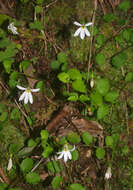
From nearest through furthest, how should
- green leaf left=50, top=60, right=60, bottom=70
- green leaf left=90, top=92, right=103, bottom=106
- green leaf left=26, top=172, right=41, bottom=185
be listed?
green leaf left=90, top=92, right=103, bottom=106 < green leaf left=26, top=172, right=41, bottom=185 < green leaf left=50, top=60, right=60, bottom=70

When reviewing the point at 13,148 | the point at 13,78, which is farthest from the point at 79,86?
the point at 13,148

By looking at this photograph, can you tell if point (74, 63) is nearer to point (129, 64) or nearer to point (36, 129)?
point (129, 64)

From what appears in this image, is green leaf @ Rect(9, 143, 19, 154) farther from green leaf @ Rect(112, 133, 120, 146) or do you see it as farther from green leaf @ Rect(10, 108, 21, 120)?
green leaf @ Rect(112, 133, 120, 146)

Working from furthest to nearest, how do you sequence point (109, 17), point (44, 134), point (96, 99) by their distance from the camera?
point (109, 17) < point (44, 134) < point (96, 99)

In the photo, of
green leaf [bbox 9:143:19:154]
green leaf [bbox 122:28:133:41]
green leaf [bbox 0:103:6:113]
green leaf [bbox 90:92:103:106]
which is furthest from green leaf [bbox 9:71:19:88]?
green leaf [bbox 122:28:133:41]

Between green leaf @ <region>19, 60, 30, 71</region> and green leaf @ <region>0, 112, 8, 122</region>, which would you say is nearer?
green leaf @ <region>19, 60, 30, 71</region>

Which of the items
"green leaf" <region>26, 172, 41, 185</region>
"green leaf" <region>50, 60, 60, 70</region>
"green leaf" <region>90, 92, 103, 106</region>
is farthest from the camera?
"green leaf" <region>50, 60, 60, 70</region>

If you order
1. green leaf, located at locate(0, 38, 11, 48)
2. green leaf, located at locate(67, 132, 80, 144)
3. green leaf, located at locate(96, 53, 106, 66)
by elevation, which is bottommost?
green leaf, located at locate(67, 132, 80, 144)

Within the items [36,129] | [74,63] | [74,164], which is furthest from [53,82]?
[74,164]

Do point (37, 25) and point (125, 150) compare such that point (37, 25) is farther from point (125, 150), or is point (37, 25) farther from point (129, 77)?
point (125, 150)
